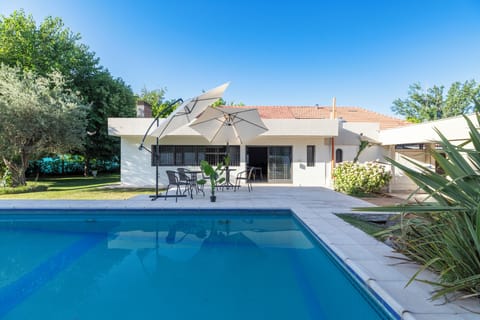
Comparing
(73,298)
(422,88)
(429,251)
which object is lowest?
(73,298)

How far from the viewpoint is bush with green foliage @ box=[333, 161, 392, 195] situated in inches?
412

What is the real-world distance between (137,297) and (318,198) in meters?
7.41

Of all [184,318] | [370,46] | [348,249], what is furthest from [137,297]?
[370,46]

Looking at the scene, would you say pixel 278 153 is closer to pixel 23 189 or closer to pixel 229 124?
pixel 229 124

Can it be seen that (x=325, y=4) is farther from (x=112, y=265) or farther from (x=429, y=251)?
(x=112, y=265)

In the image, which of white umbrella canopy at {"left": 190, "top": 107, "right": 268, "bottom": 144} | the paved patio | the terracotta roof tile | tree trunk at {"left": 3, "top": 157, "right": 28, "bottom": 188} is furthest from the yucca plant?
the terracotta roof tile

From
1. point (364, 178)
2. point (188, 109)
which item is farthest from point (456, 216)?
point (364, 178)

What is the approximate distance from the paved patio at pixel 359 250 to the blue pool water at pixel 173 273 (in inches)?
7.9

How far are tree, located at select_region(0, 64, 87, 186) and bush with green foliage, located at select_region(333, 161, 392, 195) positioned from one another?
13.1 metres

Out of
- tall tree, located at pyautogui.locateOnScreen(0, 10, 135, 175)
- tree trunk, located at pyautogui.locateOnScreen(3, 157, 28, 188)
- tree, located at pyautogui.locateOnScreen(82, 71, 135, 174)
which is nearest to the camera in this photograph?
tree trunk, located at pyautogui.locateOnScreen(3, 157, 28, 188)

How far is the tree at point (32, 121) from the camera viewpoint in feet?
38.1

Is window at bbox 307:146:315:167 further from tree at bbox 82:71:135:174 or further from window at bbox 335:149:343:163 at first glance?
tree at bbox 82:71:135:174

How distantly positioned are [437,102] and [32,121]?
49832 millimetres

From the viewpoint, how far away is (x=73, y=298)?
3.55m
